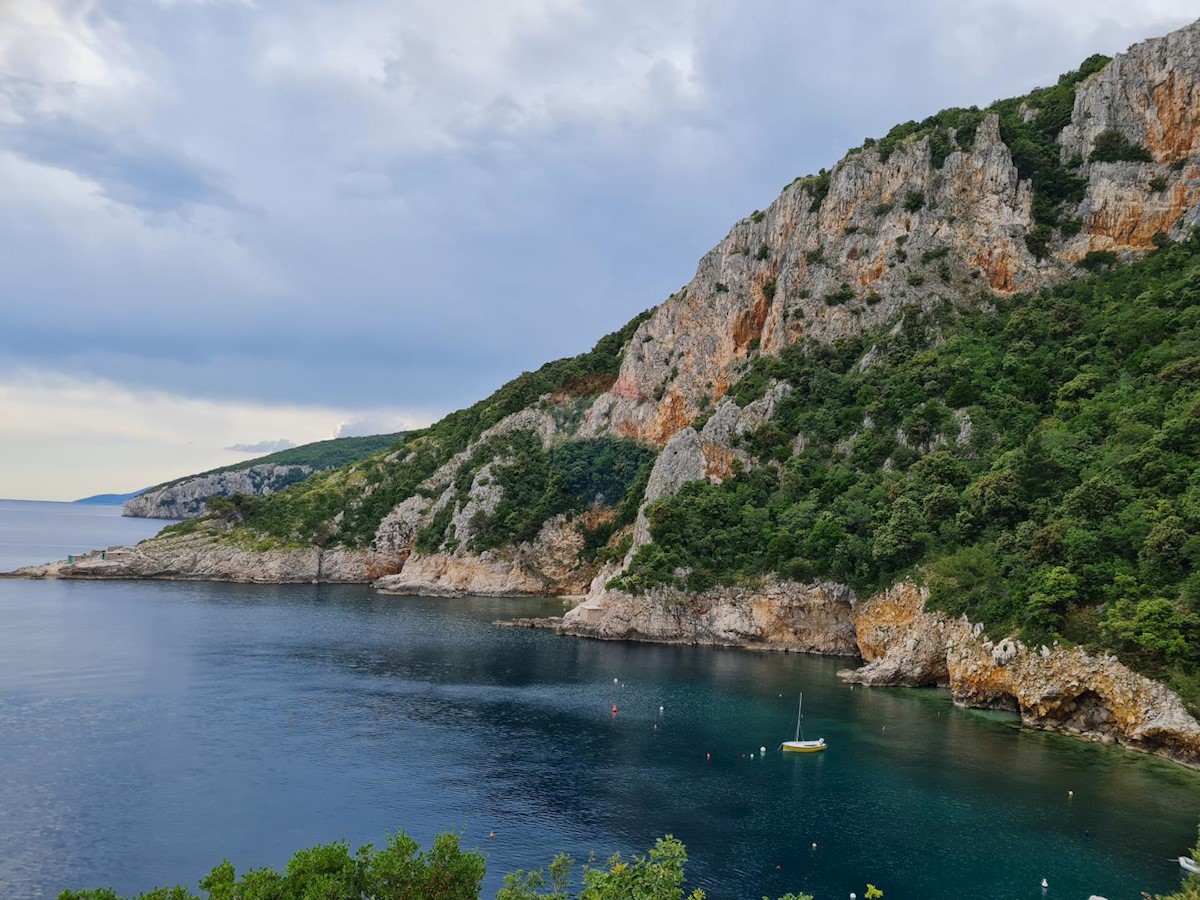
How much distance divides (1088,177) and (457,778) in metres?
120

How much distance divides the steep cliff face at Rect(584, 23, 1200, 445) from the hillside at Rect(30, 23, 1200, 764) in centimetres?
39

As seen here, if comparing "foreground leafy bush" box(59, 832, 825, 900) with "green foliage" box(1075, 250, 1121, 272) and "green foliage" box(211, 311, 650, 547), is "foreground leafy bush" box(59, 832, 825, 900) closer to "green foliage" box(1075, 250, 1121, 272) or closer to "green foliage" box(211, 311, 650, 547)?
"green foliage" box(1075, 250, 1121, 272)

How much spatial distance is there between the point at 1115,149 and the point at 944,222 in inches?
978

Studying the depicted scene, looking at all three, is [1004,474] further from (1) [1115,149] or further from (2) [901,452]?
(1) [1115,149]

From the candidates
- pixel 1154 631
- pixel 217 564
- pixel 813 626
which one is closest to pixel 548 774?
pixel 1154 631

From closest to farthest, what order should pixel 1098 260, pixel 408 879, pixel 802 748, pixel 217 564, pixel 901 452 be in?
pixel 408 879, pixel 802 748, pixel 901 452, pixel 1098 260, pixel 217 564

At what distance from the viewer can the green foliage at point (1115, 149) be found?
108m

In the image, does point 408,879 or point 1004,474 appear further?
point 1004,474

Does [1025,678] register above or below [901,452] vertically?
below

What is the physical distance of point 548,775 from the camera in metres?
46.3

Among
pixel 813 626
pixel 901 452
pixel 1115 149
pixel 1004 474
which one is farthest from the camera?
pixel 1115 149

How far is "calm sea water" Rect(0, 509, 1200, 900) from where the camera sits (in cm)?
3534

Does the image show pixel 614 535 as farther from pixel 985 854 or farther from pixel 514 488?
pixel 985 854

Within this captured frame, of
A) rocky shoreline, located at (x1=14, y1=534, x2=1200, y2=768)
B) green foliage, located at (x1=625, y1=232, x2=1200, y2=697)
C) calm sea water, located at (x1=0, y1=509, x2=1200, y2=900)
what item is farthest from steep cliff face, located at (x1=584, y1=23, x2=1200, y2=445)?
calm sea water, located at (x1=0, y1=509, x2=1200, y2=900)
